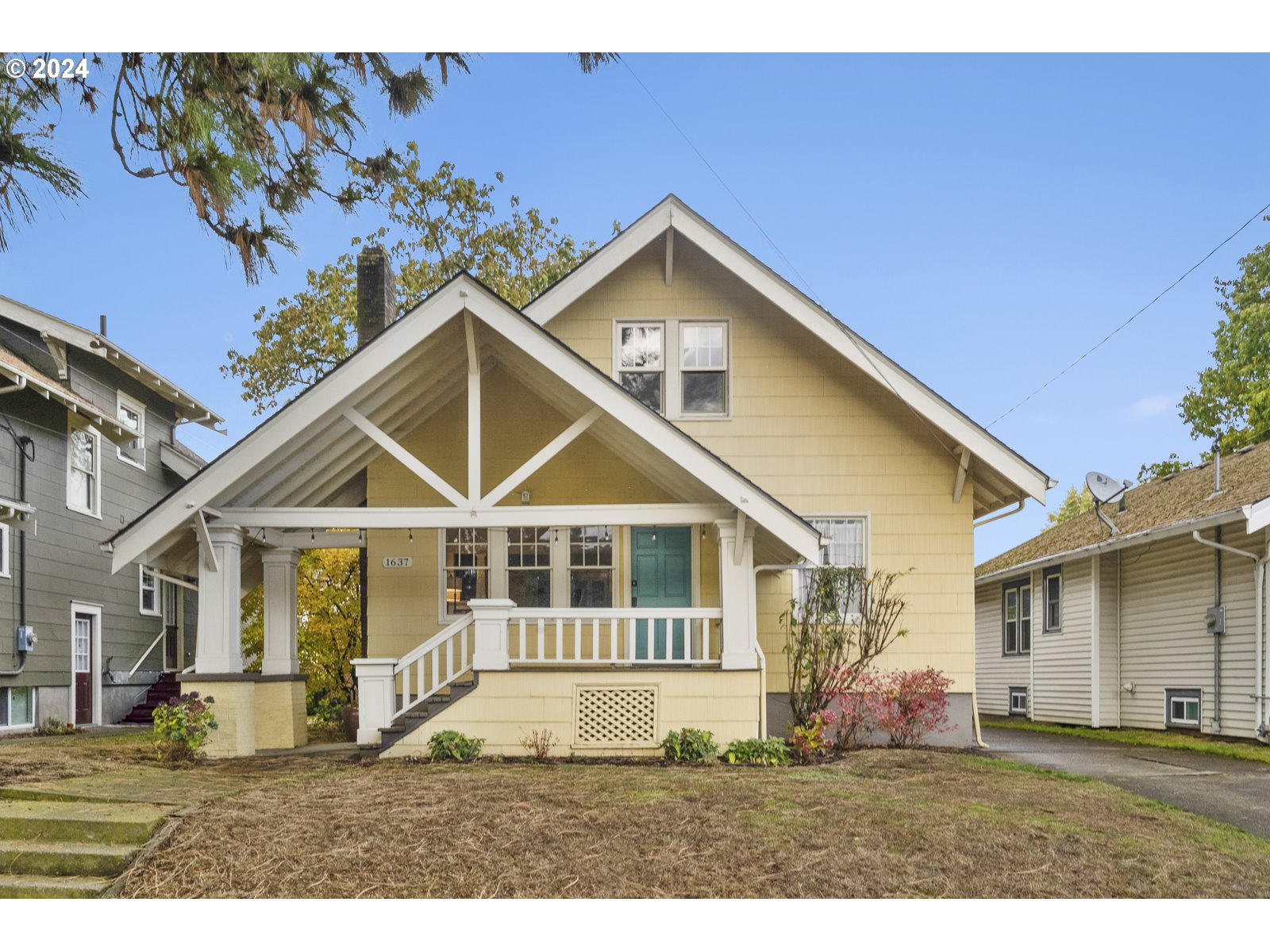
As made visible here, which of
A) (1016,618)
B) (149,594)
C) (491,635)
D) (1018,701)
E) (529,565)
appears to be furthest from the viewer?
(1016,618)

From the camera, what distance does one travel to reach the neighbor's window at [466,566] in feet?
38.1

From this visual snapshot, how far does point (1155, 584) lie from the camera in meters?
15.0

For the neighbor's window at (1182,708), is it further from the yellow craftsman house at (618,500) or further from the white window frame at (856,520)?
the white window frame at (856,520)

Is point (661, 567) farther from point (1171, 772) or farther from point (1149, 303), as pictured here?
point (1149, 303)

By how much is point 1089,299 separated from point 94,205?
809 centimetres

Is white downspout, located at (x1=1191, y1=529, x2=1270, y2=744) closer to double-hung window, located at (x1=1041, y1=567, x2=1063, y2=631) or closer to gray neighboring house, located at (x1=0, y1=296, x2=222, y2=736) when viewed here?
double-hung window, located at (x1=1041, y1=567, x2=1063, y2=631)

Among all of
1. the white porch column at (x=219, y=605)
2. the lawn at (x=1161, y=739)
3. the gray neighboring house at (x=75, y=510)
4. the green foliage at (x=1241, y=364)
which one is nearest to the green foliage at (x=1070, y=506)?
the green foliage at (x=1241, y=364)

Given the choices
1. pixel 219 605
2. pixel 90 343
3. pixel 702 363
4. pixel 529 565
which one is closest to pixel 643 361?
pixel 702 363

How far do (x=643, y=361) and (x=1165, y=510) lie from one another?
776 cm

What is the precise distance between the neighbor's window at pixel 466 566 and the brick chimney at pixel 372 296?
9.62 ft

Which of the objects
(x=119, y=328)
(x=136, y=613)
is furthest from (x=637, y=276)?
(x=136, y=613)

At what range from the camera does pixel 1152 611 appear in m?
15.0

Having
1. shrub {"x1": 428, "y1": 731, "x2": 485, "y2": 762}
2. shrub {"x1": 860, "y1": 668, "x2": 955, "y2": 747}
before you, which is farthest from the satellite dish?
shrub {"x1": 428, "y1": 731, "x2": 485, "y2": 762}

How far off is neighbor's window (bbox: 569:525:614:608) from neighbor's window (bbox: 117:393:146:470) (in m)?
7.39
